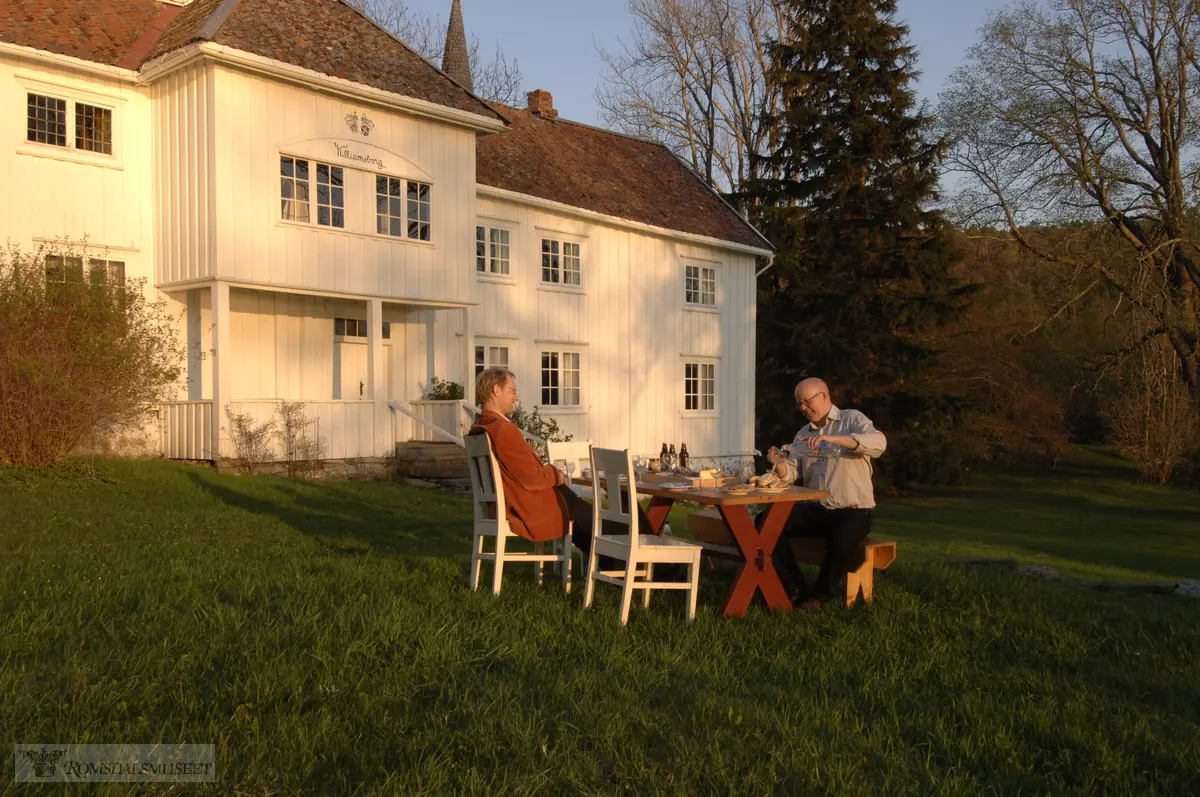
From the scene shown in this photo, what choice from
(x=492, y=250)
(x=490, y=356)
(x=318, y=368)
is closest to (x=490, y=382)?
(x=318, y=368)

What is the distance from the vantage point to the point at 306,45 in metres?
16.1

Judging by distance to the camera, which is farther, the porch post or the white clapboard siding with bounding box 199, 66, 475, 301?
the white clapboard siding with bounding box 199, 66, 475, 301

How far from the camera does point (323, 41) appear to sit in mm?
16578

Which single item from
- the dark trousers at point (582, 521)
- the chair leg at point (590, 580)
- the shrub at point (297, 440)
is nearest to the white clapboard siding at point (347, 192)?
the shrub at point (297, 440)

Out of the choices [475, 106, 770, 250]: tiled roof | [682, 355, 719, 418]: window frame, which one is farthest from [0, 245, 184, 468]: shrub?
[682, 355, 719, 418]: window frame

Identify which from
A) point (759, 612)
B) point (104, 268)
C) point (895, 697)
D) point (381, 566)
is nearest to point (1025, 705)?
point (895, 697)

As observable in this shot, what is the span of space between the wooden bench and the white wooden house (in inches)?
381

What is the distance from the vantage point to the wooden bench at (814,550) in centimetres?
672

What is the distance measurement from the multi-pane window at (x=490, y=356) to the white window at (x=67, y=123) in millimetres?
7260

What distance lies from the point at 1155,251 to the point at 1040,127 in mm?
4254

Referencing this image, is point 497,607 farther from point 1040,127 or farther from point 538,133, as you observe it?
point 1040,127

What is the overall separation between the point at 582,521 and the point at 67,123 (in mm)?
12102

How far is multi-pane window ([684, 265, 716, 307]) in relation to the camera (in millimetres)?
24281

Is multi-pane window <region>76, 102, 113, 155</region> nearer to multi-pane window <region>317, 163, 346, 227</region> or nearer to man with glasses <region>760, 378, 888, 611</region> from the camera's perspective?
multi-pane window <region>317, 163, 346, 227</region>
